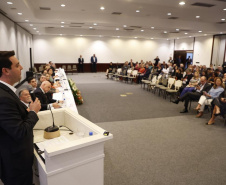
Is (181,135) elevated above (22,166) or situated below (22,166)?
below

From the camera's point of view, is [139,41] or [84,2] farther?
[139,41]

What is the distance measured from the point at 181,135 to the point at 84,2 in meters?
6.56

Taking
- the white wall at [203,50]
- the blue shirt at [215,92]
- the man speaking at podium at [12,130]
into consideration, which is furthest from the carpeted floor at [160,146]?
the white wall at [203,50]

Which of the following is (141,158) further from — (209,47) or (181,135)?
(209,47)

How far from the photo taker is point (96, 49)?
20047 mm

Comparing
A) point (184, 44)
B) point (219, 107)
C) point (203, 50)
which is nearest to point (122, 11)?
point (219, 107)

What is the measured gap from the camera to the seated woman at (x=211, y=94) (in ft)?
18.5

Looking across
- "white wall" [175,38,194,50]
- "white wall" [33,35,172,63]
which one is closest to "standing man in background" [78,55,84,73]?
"white wall" [33,35,172,63]

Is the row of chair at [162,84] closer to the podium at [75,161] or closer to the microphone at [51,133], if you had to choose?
the microphone at [51,133]

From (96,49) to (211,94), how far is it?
15533 mm

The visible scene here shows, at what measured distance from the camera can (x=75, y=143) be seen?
5.05 ft

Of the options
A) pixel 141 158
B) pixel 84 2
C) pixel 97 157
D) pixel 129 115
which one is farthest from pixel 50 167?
pixel 84 2

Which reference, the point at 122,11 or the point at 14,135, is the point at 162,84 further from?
the point at 14,135

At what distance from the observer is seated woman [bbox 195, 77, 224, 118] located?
5.64 m
